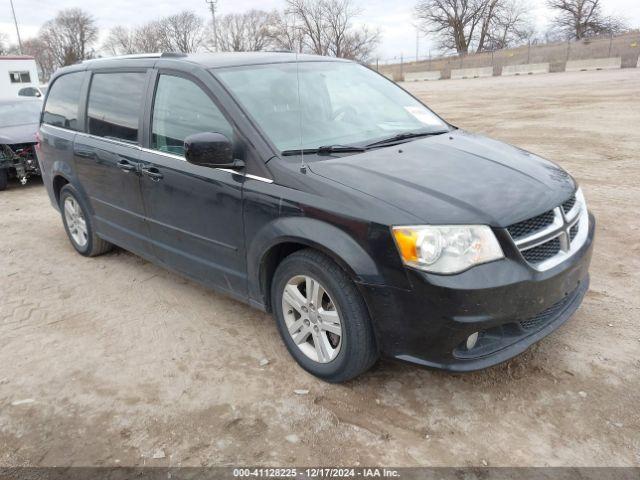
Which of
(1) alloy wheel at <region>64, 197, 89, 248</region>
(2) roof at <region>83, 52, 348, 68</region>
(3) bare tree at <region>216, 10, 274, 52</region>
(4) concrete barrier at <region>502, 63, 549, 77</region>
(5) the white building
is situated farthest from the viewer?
(3) bare tree at <region>216, 10, 274, 52</region>

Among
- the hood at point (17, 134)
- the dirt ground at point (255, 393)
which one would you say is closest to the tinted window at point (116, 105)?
the dirt ground at point (255, 393)

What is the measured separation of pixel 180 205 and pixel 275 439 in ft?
5.66

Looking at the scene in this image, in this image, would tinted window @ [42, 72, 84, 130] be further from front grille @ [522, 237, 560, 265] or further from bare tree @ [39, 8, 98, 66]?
bare tree @ [39, 8, 98, 66]

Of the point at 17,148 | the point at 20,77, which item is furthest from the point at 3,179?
the point at 20,77

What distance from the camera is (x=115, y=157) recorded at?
415 centimetres

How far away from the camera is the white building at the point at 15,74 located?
32406 millimetres

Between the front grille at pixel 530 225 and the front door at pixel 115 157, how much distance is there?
8.83ft

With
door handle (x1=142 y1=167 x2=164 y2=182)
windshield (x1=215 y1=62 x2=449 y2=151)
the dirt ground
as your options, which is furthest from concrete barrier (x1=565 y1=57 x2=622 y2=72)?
door handle (x1=142 y1=167 x2=164 y2=182)

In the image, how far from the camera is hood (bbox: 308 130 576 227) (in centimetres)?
258

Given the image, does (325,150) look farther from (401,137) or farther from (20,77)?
(20,77)

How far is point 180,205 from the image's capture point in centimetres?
361

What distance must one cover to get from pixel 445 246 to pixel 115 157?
2830mm

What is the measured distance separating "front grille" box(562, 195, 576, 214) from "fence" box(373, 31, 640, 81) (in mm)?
41635

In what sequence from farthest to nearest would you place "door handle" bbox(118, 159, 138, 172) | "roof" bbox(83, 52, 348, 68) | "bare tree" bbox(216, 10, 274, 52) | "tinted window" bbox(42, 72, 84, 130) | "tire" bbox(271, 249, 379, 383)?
"bare tree" bbox(216, 10, 274, 52)
"tinted window" bbox(42, 72, 84, 130)
"door handle" bbox(118, 159, 138, 172)
"roof" bbox(83, 52, 348, 68)
"tire" bbox(271, 249, 379, 383)
